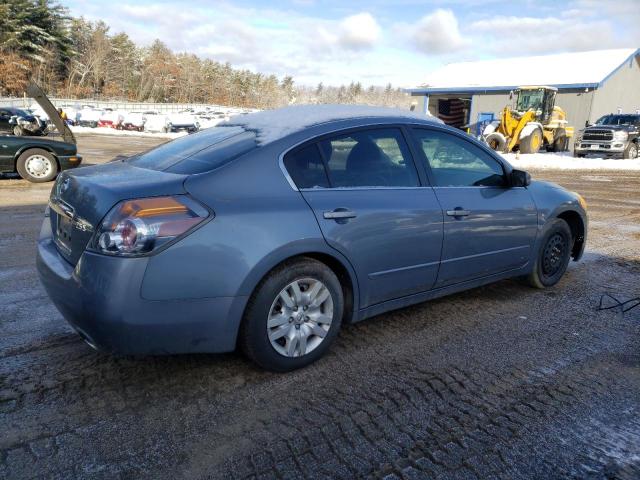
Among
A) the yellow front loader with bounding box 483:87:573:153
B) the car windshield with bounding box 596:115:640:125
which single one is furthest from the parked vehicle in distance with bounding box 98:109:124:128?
the car windshield with bounding box 596:115:640:125

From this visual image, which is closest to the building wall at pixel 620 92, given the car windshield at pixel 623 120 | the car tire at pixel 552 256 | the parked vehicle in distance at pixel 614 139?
the car windshield at pixel 623 120

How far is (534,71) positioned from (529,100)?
50.5ft

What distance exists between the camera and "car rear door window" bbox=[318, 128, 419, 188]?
129 inches

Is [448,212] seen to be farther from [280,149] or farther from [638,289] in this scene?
[638,289]

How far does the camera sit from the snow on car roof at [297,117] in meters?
3.29

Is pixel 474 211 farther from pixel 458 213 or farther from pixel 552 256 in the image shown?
A: pixel 552 256

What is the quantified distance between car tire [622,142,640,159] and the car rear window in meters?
23.8

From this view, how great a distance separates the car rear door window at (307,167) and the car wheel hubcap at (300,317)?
0.60m

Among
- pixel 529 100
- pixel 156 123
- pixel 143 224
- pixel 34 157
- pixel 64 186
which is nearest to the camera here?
pixel 143 224

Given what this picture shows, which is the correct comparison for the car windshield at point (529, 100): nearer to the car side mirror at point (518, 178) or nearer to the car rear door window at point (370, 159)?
the car side mirror at point (518, 178)

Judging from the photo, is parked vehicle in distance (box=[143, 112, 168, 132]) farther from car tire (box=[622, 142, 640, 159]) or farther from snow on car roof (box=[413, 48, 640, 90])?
car tire (box=[622, 142, 640, 159])

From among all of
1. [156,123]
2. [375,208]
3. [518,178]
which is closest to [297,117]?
[375,208]

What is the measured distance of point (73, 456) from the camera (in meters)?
2.33

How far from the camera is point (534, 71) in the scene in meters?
37.8
